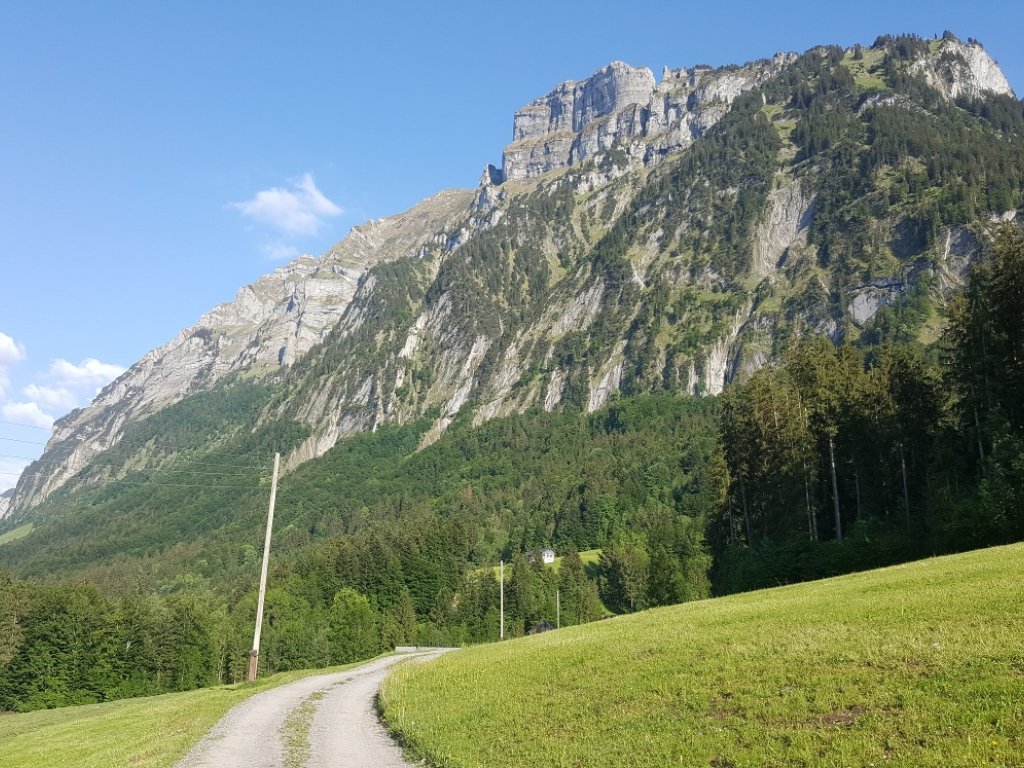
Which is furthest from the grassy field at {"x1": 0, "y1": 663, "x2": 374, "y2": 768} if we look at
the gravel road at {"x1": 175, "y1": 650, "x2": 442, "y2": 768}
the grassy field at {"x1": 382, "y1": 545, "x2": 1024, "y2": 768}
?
the grassy field at {"x1": 382, "y1": 545, "x2": 1024, "y2": 768}

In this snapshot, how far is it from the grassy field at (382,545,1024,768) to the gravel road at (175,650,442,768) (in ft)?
3.49

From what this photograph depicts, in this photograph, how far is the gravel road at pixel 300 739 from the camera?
1803 cm

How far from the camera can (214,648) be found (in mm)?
105500

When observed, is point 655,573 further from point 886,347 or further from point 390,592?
point 390,592

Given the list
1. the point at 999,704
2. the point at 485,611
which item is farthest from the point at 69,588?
the point at 999,704

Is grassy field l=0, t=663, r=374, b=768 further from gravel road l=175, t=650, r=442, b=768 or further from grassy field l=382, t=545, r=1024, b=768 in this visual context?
grassy field l=382, t=545, r=1024, b=768

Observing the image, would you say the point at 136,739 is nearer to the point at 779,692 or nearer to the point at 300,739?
the point at 300,739

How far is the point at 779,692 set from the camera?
1652cm

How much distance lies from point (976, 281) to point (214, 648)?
110562 mm

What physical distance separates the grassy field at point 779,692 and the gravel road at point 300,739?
1.06 meters

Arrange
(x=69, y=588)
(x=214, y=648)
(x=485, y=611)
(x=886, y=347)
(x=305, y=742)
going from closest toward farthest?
(x=305, y=742) < (x=886, y=347) < (x=69, y=588) < (x=214, y=648) < (x=485, y=611)

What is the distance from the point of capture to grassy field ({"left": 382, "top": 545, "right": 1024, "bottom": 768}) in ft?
42.1

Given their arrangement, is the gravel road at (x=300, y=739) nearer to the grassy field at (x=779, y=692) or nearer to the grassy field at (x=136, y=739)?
the grassy field at (x=136, y=739)

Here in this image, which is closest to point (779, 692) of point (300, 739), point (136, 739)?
point (300, 739)
